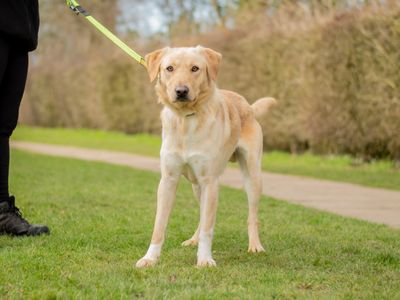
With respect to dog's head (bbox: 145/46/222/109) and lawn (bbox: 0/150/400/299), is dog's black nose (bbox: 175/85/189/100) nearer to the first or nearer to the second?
dog's head (bbox: 145/46/222/109)

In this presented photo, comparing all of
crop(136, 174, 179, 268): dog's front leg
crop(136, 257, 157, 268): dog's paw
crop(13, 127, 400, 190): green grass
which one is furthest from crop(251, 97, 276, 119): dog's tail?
crop(13, 127, 400, 190): green grass

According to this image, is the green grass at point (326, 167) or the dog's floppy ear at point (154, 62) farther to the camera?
the green grass at point (326, 167)

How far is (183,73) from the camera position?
4.49m

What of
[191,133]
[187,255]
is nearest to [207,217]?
[187,255]

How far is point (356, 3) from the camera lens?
11.9 meters

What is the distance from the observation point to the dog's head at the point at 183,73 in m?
4.43

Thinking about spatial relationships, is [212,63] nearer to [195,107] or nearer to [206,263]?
→ [195,107]

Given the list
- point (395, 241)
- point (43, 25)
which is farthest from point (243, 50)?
point (43, 25)

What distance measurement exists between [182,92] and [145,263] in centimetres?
109

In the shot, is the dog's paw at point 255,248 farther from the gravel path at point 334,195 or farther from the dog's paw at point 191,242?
the gravel path at point 334,195

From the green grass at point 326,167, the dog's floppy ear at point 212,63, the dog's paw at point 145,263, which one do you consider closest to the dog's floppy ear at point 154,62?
the dog's floppy ear at point 212,63

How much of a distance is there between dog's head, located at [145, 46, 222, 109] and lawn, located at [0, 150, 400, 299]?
3.51 feet

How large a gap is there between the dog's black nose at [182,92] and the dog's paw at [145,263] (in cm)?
104

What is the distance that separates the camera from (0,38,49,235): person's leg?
533cm
